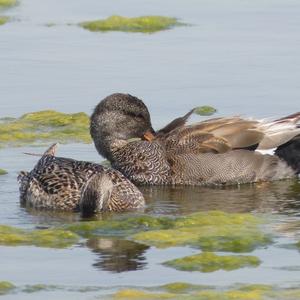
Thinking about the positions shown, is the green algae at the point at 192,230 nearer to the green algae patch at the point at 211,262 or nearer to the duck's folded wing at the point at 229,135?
the green algae patch at the point at 211,262

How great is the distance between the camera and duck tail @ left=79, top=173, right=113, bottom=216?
1449cm

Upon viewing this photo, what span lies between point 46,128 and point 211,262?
5.75 metres

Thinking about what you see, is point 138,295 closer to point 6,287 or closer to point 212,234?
point 6,287

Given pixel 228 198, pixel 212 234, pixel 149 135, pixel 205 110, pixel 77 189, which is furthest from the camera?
pixel 205 110

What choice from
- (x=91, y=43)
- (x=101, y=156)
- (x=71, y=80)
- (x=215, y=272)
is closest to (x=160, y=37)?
(x=91, y=43)

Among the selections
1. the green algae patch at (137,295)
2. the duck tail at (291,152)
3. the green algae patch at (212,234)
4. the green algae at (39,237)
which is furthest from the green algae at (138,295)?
the duck tail at (291,152)

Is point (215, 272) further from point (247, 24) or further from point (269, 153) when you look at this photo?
point (247, 24)

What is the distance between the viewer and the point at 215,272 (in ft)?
39.8

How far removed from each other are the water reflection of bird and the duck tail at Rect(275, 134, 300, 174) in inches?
149

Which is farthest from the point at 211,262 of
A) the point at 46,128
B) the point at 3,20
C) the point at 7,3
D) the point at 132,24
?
the point at 7,3

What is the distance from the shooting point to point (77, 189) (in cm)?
1483

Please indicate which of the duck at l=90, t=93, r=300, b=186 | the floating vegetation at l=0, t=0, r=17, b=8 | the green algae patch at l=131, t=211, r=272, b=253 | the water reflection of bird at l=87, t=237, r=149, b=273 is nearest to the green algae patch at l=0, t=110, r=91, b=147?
the duck at l=90, t=93, r=300, b=186

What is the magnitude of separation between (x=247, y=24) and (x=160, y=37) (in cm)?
126

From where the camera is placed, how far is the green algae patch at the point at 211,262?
40.2 feet
